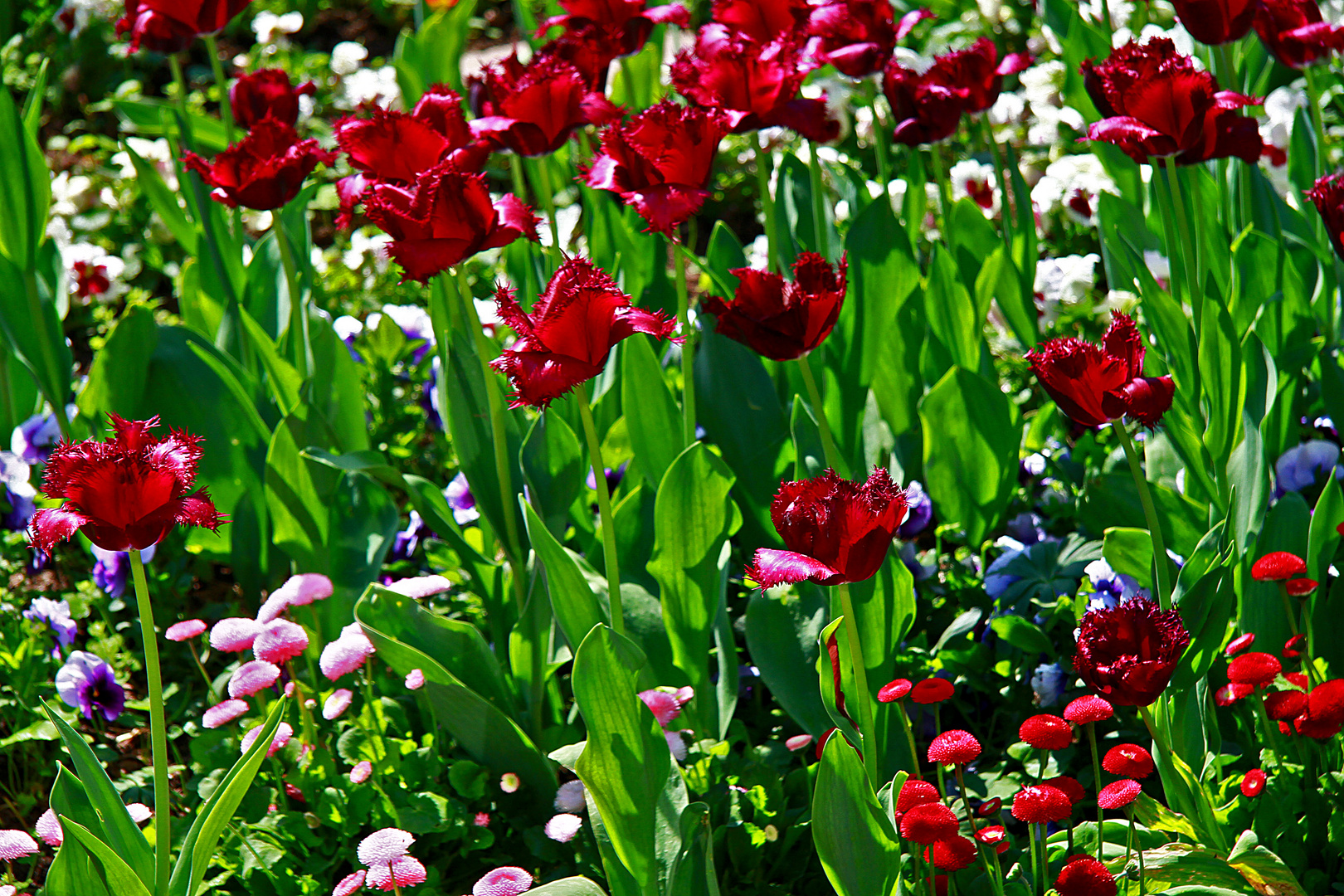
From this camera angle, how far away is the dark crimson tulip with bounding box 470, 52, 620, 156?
1682 mm

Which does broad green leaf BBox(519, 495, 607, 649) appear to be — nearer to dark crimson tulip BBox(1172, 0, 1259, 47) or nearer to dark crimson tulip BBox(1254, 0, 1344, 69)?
dark crimson tulip BBox(1172, 0, 1259, 47)

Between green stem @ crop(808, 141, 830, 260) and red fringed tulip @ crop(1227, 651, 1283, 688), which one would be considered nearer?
red fringed tulip @ crop(1227, 651, 1283, 688)

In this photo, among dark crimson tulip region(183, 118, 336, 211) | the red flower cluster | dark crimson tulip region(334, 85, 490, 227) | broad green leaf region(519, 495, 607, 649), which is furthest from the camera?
the red flower cluster

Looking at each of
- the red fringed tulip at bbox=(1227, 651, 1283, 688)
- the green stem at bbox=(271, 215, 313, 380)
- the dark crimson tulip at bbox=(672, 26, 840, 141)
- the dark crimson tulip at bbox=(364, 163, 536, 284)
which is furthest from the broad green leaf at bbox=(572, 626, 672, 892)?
the green stem at bbox=(271, 215, 313, 380)

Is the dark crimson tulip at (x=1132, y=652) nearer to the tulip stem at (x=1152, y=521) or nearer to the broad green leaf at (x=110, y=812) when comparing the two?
the tulip stem at (x=1152, y=521)

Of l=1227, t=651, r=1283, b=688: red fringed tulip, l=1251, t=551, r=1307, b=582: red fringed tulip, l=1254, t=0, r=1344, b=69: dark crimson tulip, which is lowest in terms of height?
l=1227, t=651, r=1283, b=688: red fringed tulip

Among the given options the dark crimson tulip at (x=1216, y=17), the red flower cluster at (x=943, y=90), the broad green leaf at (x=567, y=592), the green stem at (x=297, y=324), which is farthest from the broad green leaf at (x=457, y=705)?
the dark crimson tulip at (x=1216, y=17)

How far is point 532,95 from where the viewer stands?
1.68m

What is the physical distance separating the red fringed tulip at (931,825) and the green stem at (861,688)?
127 mm

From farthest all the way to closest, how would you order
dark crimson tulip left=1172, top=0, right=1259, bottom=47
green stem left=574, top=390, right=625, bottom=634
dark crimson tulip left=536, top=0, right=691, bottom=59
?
dark crimson tulip left=536, top=0, right=691, bottom=59 < dark crimson tulip left=1172, top=0, right=1259, bottom=47 < green stem left=574, top=390, right=625, bottom=634

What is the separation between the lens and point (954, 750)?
115 cm

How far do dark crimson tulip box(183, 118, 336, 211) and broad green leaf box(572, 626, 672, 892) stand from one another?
97 centimetres

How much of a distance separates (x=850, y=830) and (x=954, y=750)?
5.2 inches

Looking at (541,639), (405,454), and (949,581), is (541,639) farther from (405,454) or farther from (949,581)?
(405,454)
